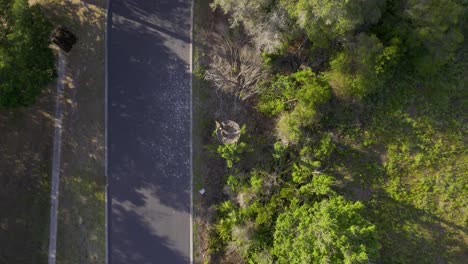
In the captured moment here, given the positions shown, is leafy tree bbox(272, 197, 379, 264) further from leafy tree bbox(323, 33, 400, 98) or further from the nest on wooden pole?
leafy tree bbox(323, 33, 400, 98)

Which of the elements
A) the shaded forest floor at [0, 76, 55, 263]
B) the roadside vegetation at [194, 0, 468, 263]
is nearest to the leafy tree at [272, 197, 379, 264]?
the roadside vegetation at [194, 0, 468, 263]

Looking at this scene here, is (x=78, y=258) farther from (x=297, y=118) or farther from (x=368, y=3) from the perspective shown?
(x=368, y=3)

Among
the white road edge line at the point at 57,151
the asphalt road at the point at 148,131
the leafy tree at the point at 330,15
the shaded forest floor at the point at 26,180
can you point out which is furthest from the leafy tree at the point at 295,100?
the shaded forest floor at the point at 26,180

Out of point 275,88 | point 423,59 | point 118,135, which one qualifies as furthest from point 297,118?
point 118,135

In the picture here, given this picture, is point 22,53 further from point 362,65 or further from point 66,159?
point 362,65

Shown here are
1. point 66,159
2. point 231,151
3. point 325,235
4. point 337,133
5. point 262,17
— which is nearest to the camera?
point 325,235

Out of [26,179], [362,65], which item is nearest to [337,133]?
[362,65]
